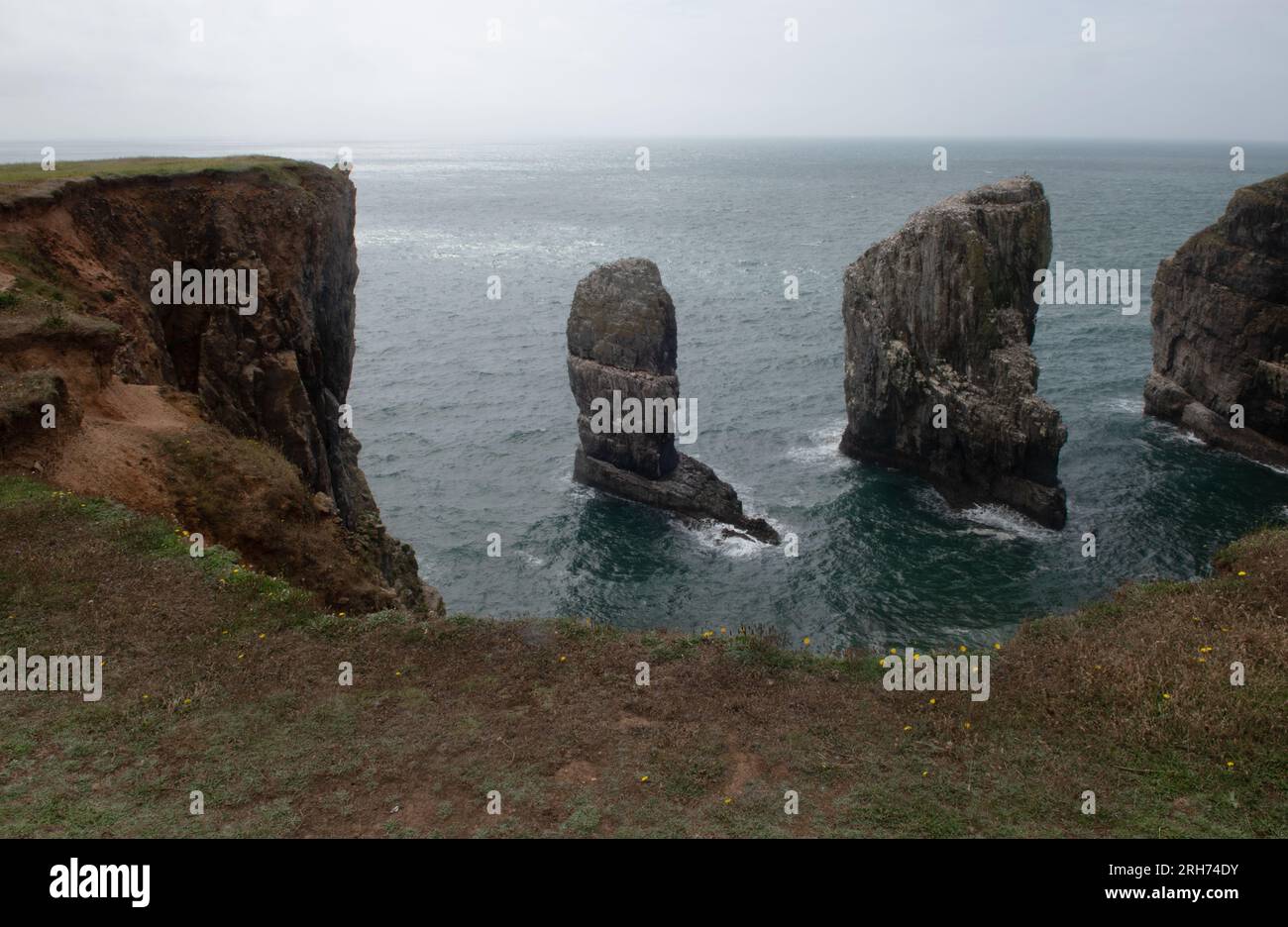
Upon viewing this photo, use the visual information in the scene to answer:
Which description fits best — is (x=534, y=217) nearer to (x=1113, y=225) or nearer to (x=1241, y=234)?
(x=1113, y=225)

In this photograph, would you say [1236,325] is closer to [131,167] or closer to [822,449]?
[822,449]

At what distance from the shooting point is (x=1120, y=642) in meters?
18.1

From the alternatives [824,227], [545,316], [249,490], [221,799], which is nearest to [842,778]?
[221,799]

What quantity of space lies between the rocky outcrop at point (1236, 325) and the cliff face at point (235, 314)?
54.8 metres

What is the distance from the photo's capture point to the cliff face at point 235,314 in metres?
23.6

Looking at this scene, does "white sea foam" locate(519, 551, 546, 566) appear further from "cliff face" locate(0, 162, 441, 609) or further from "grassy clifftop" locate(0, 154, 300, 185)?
"grassy clifftop" locate(0, 154, 300, 185)

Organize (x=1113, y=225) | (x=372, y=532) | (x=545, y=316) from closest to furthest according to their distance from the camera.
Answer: (x=372, y=532), (x=545, y=316), (x=1113, y=225)

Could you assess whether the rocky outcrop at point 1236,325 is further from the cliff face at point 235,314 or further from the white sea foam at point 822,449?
the cliff face at point 235,314

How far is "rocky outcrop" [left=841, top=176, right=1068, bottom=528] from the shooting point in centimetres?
4978

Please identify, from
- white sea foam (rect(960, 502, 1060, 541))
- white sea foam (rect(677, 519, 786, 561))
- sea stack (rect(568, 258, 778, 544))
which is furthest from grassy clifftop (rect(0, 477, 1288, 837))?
sea stack (rect(568, 258, 778, 544))

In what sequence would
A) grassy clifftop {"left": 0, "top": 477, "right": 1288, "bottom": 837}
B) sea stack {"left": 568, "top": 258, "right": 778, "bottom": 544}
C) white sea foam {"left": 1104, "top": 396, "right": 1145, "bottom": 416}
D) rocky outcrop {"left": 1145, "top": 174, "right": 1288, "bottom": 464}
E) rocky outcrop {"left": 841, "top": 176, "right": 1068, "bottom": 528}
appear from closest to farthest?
grassy clifftop {"left": 0, "top": 477, "right": 1288, "bottom": 837}
rocky outcrop {"left": 841, "top": 176, "right": 1068, "bottom": 528}
sea stack {"left": 568, "top": 258, "right": 778, "bottom": 544}
rocky outcrop {"left": 1145, "top": 174, "right": 1288, "bottom": 464}
white sea foam {"left": 1104, "top": 396, "right": 1145, "bottom": 416}

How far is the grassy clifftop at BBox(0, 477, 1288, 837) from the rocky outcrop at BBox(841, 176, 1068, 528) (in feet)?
101

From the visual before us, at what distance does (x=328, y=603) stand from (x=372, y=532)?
9.20 m

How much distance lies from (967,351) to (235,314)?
41.6 meters
